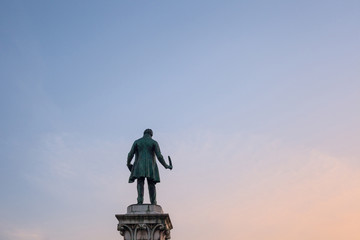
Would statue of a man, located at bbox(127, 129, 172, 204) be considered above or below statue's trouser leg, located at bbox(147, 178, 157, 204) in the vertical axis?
above

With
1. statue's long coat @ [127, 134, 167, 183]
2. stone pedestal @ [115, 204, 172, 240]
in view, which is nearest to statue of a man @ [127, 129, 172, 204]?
statue's long coat @ [127, 134, 167, 183]

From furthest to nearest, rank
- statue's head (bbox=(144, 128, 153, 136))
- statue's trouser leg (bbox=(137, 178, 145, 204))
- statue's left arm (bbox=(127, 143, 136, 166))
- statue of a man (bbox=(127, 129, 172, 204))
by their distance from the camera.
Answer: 1. statue's head (bbox=(144, 128, 153, 136))
2. statue's left arm (bbox=(127, 143, 136, 166))
3. statue of a man (bbox=(127, 129, 172, 204))
4. statue's trouser leg (bbox=(137, 178, 145, 204))

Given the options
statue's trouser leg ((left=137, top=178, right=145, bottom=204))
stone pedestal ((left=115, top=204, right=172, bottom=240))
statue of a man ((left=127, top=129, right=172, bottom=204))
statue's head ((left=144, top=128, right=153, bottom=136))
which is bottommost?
stone pedestal ((left=115, top=204, right=172, bottom=240))

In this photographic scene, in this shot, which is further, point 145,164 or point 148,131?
point 148,131

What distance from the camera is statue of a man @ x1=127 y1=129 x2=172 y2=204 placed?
22.9 m

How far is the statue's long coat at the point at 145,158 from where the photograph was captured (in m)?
23.0

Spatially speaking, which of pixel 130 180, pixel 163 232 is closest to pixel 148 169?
pixel 130 180

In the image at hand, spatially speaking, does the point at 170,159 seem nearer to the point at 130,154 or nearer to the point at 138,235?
the point at 130,154

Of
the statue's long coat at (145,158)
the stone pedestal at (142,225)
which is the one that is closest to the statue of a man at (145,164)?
the statue's long coat at (145,158)

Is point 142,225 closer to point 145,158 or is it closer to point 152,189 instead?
point 152,189

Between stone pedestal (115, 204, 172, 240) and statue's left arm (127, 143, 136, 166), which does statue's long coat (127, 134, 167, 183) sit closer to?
statue's left arm (127, 143, 136, 166)

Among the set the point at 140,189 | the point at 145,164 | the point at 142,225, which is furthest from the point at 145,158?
the point at 142,225

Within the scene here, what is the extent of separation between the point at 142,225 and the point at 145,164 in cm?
279

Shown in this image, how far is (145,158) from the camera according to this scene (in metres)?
23.3
